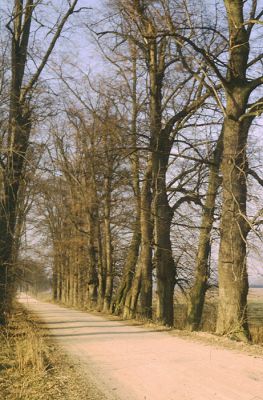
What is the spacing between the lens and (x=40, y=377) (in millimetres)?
6230

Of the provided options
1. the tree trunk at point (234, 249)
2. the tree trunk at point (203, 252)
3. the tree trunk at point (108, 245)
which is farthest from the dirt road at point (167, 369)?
the tree trunk at point (108, 245)

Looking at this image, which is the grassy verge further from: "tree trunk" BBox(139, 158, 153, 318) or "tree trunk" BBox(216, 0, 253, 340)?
"tree trunk" BBox(139, 158, 153, 318)

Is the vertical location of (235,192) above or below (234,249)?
above

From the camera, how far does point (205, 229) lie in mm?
14961

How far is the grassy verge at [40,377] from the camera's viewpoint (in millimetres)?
5453

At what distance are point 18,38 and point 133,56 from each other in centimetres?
476

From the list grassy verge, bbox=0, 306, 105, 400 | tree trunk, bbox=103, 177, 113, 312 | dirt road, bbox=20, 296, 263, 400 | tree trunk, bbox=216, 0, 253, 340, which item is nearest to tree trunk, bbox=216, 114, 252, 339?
tree trunk, bbox=216, 0, 253, 340

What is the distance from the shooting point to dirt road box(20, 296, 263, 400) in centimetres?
519

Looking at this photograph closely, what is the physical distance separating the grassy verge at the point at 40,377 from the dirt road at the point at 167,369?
0.23 metres

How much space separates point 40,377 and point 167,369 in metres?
1.64

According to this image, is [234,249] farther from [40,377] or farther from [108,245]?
[108,245]

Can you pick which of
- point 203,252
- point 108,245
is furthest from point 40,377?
point 108,245

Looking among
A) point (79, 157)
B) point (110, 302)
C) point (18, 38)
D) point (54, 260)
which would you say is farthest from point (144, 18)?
point (54, 260)

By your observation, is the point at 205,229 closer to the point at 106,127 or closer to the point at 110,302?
the point at 106,127
